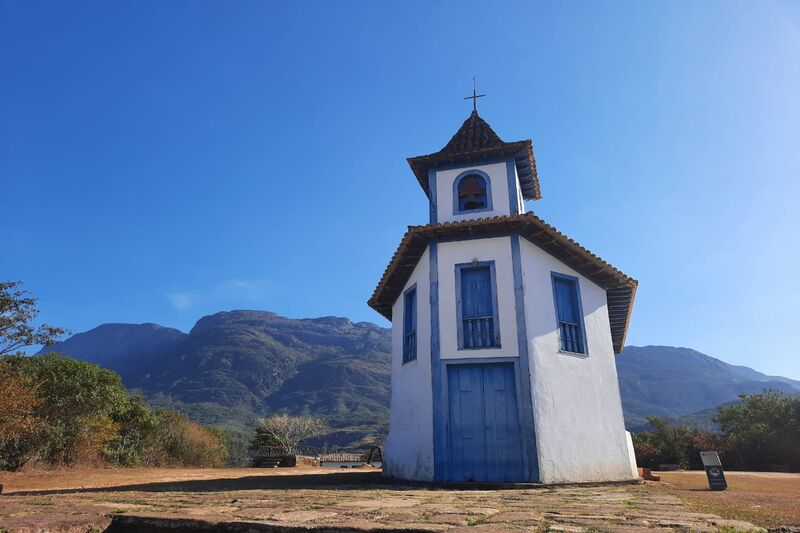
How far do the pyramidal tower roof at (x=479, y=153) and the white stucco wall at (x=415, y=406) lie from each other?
9.69 ft

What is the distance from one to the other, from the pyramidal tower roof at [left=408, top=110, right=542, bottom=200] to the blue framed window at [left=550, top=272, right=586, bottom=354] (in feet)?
11.7

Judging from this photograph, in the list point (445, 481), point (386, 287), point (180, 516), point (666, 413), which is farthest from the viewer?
point (666, 413)

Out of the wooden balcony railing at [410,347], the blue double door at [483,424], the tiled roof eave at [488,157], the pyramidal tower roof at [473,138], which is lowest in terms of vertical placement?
the blue double door at [483,424]

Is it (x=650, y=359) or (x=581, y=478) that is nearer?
(x=581, y=478)

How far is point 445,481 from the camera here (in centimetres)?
1017

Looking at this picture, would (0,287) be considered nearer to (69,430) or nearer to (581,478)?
(69,430)

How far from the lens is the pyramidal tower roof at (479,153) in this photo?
44.0 ft

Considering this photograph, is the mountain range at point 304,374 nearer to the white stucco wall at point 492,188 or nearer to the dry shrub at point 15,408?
the dry shrub at point 15,408

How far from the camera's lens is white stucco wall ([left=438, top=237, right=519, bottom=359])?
11008mm

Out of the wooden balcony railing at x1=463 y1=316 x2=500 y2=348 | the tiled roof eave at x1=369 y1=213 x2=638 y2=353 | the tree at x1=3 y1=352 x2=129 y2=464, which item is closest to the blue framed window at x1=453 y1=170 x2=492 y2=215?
the tiled roof eave at x1=369 y1=213 x2=638 y2=353

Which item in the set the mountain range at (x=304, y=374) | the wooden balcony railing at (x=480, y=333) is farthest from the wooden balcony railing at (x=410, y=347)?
the mountain range at (x=304, y=374)

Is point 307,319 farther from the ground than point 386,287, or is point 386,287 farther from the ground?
point 307,319

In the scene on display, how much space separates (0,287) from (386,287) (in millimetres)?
19393

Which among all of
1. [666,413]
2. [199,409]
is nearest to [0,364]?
[199,409]
